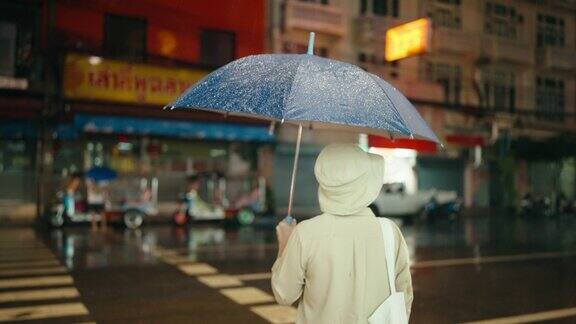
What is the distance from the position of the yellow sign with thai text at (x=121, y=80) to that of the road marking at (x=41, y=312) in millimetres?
12046

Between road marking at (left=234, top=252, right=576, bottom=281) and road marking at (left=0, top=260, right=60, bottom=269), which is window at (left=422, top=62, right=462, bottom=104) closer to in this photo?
road marking at (left=234, top=252, right=576, bottom=281)

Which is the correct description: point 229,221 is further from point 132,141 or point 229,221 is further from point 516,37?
point 516,37

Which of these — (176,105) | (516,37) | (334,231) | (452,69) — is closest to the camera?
(334,231)

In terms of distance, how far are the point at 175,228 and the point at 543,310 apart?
11.3m

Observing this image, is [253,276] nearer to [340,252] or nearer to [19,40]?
[340,252]

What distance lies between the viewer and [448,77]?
27438mm

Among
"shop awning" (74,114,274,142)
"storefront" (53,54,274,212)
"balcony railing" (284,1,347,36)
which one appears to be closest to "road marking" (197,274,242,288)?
"storefront" (53,54,274,212)

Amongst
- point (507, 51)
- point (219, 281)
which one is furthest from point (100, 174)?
point (507, 51)

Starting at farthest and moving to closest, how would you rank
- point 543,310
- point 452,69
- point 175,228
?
point 452,69 → point 175,228 → point 543,310

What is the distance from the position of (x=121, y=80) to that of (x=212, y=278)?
11.6 meters

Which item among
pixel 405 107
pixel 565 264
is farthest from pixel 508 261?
pixel 405 107

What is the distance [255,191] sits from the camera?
706 inches

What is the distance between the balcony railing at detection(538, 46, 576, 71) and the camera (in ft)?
97.1

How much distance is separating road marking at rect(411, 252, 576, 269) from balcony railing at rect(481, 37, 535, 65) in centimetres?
1792
